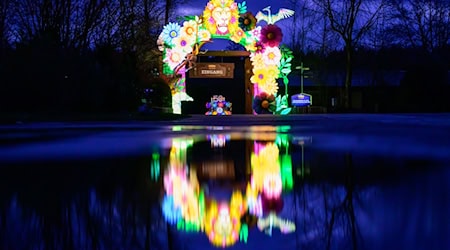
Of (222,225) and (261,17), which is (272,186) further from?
(261,17)

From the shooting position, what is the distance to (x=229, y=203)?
5141 millimetres

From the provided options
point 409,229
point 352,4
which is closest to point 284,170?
point 409,229

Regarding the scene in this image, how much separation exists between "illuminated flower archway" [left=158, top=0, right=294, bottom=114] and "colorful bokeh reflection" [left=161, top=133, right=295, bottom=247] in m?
24.9

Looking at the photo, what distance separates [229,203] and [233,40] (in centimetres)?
2863

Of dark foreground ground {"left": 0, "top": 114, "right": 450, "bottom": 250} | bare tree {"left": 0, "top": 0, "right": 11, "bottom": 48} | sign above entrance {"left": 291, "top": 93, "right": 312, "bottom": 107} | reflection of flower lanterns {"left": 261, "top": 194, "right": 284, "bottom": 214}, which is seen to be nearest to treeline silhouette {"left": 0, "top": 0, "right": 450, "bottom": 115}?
bare tree {"left": 0, "top": 0, "right": 11, "bottom": 48}

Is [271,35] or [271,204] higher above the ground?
[271,35]

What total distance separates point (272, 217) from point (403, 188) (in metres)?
2.01

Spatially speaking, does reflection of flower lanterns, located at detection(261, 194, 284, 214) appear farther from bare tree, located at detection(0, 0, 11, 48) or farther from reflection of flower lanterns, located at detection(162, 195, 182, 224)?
bare tree, located at detection(0, 0, 11, 48)

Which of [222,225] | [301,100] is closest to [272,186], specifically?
[222,225]

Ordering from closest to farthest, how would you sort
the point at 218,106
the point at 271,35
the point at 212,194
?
the point at 212,194, the point at 271,35, the point at 218,106

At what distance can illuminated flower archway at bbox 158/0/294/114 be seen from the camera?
3225cm

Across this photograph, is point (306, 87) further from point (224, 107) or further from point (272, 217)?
point (272, 217)

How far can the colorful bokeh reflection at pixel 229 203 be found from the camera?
4.19 metres

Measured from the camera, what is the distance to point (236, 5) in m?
32.3
